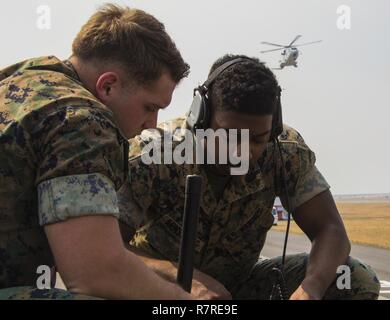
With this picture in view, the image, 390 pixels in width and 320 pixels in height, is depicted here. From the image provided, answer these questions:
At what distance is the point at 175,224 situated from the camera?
2838mm

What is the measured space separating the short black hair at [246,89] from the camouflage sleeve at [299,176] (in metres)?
0.40

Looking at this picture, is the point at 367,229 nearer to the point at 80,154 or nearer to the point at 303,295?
the point at 303,295

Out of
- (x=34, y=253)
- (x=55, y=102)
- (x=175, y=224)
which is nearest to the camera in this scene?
(x=55, y=102)

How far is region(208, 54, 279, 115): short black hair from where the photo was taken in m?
2.61

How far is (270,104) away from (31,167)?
129 centimetres

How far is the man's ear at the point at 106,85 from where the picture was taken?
6.13 feet

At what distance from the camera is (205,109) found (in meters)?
2.66

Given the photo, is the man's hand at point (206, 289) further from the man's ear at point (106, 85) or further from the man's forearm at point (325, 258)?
the man's ear at point (106, 85)

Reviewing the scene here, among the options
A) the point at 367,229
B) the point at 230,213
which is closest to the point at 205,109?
the point at 230,213

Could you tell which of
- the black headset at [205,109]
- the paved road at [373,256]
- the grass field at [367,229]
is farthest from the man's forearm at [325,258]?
the grass field at [367,229]

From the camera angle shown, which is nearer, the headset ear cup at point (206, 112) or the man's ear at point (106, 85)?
the man's ear at point (106, 85)

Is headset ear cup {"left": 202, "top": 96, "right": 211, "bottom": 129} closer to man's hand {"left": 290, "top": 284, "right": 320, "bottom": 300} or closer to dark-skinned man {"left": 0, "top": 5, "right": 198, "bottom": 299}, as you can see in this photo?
dark-skinned man {"left": 0, "top": 5, "right": 198, "bottom": 299}
